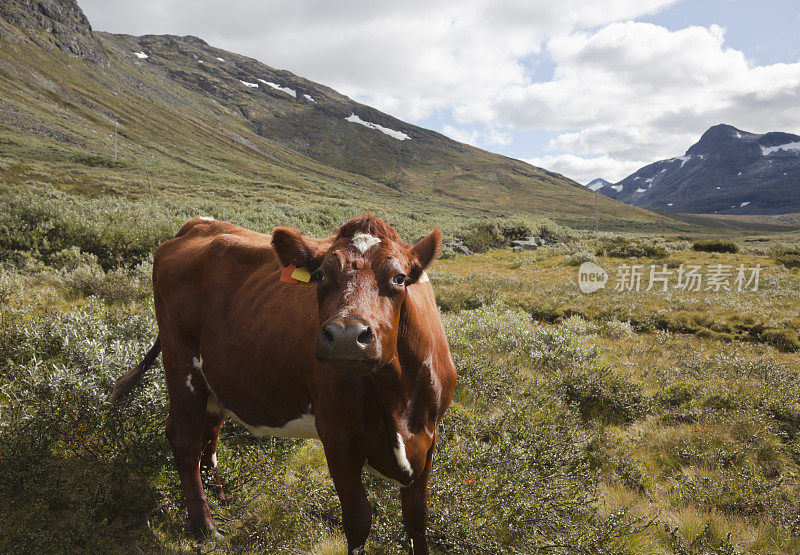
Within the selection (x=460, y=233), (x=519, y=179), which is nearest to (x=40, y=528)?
(x=460, y=233)

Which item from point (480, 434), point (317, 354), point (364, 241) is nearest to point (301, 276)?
point (364, 241)

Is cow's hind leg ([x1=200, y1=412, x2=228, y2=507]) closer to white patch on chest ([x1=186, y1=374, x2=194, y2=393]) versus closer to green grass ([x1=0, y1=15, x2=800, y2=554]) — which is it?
green grass ([x1=0, y1=15, x2=800, y2=554])

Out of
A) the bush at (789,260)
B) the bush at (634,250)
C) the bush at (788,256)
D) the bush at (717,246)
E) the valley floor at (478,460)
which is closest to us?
the valley floor at (478,460)

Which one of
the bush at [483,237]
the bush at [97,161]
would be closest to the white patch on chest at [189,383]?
the bush at [483,237]

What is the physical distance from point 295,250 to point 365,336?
977 millimetres

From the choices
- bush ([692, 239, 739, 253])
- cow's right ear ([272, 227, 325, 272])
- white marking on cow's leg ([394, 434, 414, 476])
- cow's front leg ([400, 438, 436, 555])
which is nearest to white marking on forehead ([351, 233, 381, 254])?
cow's right ear ([272, 227, 325, 272])

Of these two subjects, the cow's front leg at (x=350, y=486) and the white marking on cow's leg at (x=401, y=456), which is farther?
the cow's front leg at (x=350, y=486)

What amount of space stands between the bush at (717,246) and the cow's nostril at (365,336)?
39.0m

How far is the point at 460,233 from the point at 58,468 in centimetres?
3643

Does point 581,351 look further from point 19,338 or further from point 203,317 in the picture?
point 19,338

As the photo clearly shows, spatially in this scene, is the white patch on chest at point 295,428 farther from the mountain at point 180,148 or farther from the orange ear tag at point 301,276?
the mountain at point 180,148

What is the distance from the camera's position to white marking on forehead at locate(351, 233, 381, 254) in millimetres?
2486

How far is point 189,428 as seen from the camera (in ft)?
12.7

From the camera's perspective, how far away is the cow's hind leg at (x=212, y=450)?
409 cm
